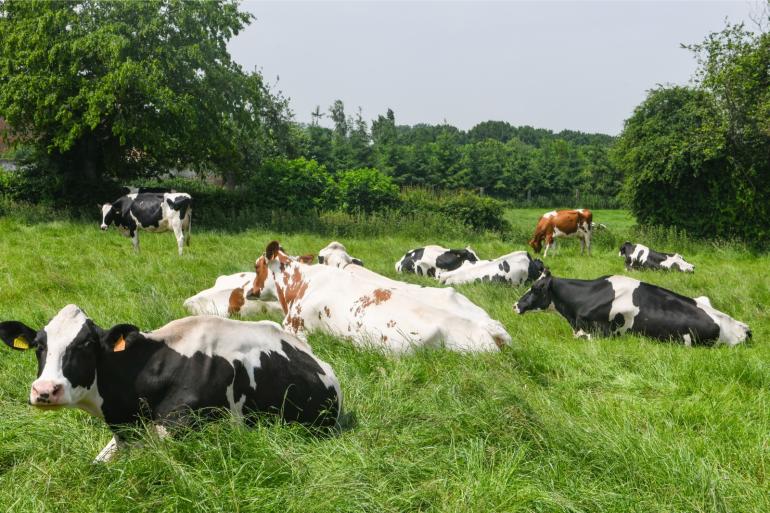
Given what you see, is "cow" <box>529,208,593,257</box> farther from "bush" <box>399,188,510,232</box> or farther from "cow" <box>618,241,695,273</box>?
"bush" <box>399,188,510,232</box>

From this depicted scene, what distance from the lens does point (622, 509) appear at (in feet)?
9.75

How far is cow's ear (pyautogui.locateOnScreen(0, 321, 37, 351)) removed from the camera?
342cm

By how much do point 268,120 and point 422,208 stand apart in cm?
2727

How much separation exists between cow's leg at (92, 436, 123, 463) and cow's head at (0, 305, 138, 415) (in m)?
0.19

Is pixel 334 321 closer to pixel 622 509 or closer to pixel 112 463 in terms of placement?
pixel 112 463

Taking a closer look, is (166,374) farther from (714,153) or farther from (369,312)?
(714,153)

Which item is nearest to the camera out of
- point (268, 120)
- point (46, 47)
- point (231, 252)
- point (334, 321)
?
point (334, 321)

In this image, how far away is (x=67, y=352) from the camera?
3.27 meters

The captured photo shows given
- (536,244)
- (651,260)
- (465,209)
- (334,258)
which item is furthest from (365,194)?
(334,258)

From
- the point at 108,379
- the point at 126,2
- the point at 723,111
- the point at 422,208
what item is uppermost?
the point at 126,2

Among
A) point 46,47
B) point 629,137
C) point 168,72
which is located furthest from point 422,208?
point 46,47

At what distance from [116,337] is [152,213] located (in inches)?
491

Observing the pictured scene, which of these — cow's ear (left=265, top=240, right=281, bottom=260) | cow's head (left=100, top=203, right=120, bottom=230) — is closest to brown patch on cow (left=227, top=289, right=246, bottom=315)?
cow's ear (left=265, top=240, right=281, bottom=260)

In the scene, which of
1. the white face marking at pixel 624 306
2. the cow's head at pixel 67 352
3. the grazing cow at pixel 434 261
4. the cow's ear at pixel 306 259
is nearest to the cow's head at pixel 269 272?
the cow's ear at pixel 306 259
